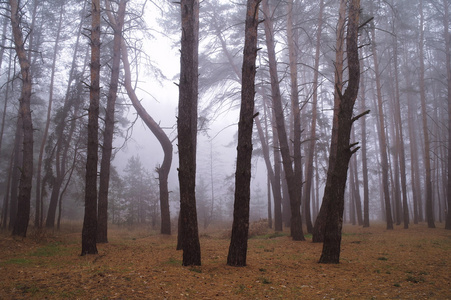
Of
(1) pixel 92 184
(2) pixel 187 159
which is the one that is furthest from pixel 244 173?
(1) pixel 92 184

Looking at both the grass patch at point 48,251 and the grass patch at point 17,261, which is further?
the grass patch at point 48,251

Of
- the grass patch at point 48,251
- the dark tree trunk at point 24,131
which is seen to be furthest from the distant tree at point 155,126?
the grass patch at point 48,251

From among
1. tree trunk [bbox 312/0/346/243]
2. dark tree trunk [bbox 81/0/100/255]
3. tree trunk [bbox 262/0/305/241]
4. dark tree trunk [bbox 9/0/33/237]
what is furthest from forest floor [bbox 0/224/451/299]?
dark tree trunk [bbox 9/0/33/237]

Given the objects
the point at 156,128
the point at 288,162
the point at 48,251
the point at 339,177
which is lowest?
the point at 48,251

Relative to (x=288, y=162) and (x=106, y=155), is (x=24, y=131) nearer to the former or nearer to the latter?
(x=106, y=155)

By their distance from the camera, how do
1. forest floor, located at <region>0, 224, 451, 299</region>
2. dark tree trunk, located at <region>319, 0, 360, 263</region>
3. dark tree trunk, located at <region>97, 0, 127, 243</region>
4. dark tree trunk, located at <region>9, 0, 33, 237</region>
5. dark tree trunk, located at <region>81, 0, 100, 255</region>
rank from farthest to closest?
dark tree trunk, located at <region>97, 0, 127, 243</region> → dark tree trunk, located at <region>9, 0, 33, 237</region> → dark tree trunk, located at <region>81, 0, 100, 255</region> → dark tree trunk, located at <region>319, 0, 360, 263</region> → forest floor, located at <region>0, 224, 451, 299</region>

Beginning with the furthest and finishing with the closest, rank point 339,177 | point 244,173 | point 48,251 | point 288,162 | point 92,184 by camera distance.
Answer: point 288,162 → point 48,251 → point 92,184 → point 339,177 → point 244,173

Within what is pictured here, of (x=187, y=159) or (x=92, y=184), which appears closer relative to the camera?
(x=187, y=159)

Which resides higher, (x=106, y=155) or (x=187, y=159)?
(x=106, y=155)

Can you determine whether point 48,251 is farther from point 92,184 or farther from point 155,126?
point 155,126

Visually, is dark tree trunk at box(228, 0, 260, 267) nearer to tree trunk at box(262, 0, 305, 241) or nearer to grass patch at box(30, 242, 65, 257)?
tree trunk at box(262, 0, 305, 241)

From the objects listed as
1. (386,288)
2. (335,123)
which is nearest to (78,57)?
(335,123)

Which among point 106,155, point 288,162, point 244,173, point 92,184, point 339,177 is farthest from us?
point 106,155

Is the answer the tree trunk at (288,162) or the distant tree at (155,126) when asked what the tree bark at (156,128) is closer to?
the distant tree at (155,126)
